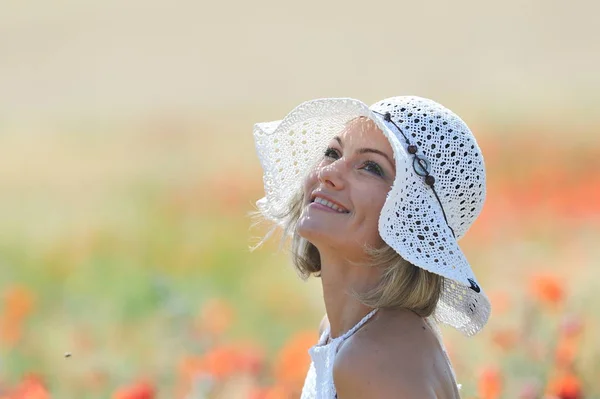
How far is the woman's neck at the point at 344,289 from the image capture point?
2404 mm

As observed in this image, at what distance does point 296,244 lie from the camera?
281cm

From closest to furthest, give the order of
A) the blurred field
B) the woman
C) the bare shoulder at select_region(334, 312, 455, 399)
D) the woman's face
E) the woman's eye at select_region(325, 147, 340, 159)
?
the bare shoulder at select_region(334, 312, 455, 399) < the woman < the woman's face < the woman's eye at select_region(325, 147, 340, 159) < the blurred field

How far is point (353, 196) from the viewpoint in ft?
7.68

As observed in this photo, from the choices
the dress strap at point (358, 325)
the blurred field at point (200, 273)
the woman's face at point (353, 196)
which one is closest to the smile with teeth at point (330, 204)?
the woman's face at point (353, 196)

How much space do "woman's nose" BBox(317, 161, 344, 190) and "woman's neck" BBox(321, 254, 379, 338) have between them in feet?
0.70

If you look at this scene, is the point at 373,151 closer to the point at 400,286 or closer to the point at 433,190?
the point at 433,190

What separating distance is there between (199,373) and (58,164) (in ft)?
8.91

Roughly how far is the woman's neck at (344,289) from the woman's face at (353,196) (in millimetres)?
68

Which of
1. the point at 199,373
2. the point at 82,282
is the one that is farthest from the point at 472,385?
the point at 82,282

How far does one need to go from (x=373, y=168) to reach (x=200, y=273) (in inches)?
108

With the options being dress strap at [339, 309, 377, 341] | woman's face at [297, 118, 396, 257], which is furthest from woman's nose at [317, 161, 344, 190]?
dress strap at [339, 309, 377, 341]

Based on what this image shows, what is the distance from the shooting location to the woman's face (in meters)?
2.33

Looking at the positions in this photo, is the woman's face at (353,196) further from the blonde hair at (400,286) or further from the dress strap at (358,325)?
the dress strap at (358,325)

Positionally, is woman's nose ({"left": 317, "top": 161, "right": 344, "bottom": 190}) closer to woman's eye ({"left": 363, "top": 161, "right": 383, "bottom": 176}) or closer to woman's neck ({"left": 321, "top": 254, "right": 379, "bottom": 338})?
woman's eye ({"left": 363, "top": 161, "right": 383, "bottom": 176})
